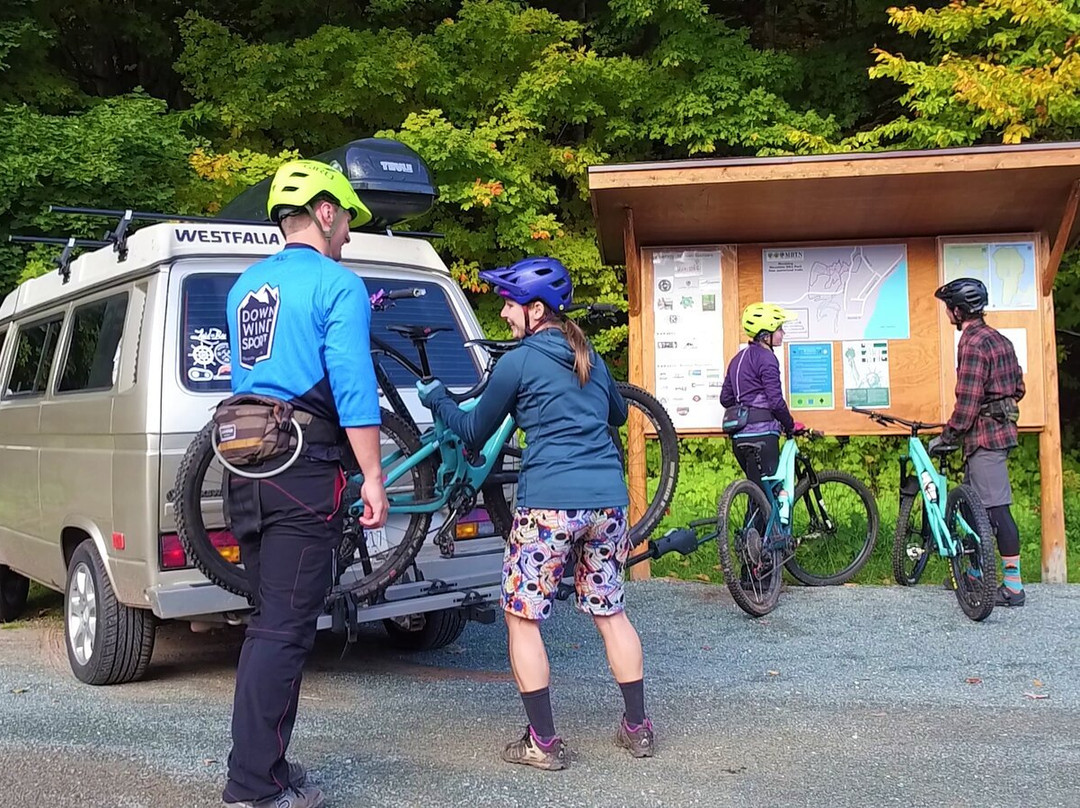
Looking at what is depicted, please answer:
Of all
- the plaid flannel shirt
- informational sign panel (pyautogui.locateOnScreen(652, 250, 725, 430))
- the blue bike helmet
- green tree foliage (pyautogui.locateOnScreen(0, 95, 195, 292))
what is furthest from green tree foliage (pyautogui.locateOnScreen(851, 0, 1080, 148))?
the blue bike helmet

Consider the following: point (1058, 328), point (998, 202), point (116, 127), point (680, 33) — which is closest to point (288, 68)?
point (116, 127)

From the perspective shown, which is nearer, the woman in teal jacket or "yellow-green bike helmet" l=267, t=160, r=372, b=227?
"yellow-green bike helmet" l=267, t=160, r=372, b=227

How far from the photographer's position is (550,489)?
370 cm

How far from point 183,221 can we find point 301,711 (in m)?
2.43

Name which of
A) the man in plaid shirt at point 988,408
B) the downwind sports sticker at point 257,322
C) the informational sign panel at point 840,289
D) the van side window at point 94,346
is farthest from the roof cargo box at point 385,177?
the man in plaid shirt at point 988,408

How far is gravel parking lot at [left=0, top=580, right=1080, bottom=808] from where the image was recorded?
3.61 metres

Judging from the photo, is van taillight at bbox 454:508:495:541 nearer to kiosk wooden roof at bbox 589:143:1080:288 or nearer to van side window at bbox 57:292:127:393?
van side window at bbox 57:292:127:393

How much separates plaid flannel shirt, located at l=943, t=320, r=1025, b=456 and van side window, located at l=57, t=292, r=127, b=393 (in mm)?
4938

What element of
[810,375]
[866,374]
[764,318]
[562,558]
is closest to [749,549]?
[764,318]

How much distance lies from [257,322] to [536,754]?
1832 millimetres

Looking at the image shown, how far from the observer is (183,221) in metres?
5.12

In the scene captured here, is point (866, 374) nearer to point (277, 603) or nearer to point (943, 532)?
point (943, 532)

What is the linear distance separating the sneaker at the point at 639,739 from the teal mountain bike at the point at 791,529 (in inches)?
88.3

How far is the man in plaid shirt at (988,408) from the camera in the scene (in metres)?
6.49
